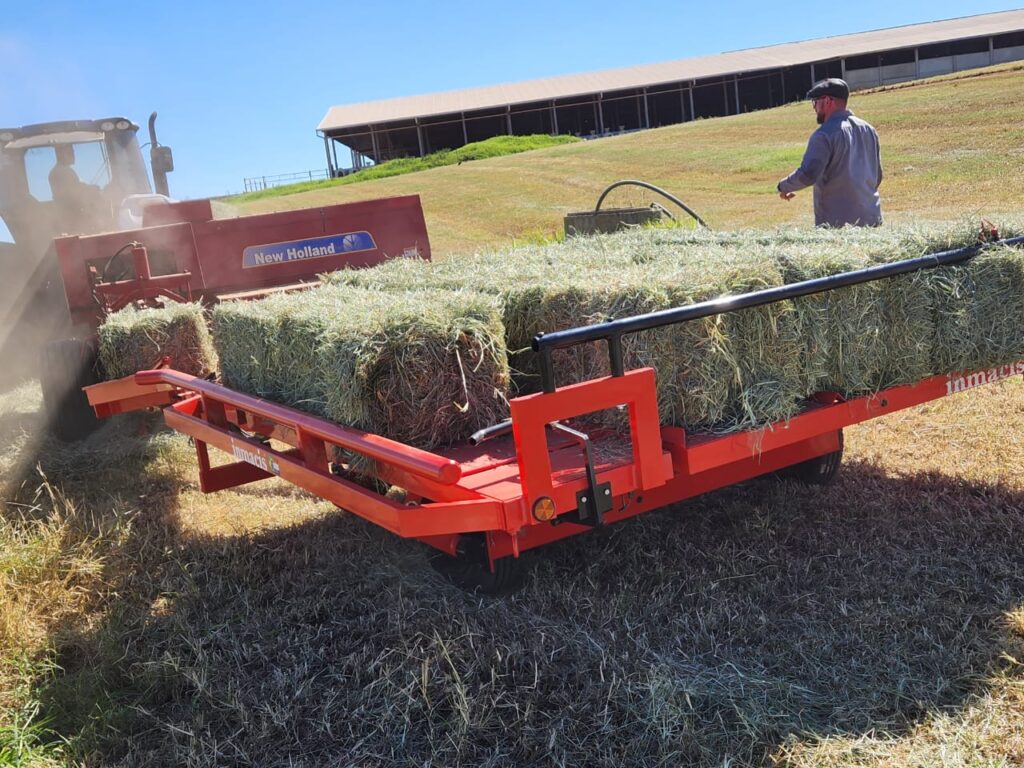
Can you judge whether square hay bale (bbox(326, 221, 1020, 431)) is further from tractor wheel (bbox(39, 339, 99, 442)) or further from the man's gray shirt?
tractor wheel (bbox(39, 339, 99, 442))

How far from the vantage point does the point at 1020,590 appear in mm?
3859

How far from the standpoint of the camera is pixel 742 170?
2534 cm

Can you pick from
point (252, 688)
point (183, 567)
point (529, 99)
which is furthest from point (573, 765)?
point (529, 99)

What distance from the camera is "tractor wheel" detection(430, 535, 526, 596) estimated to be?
3.88 m

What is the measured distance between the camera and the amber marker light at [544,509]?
126 inches

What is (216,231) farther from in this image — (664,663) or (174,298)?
(664,663)

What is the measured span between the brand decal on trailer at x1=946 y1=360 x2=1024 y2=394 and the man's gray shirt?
1996 millimetres

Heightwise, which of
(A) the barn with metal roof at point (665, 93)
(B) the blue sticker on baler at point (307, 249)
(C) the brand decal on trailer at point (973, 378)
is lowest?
(C) the brand decal on trailer at point (973, 378)

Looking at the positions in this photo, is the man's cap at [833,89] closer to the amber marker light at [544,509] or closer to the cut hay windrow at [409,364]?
the cut hay windrow at [409,364]

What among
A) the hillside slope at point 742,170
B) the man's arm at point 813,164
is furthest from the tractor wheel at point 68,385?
the hillside slope at point 742,170

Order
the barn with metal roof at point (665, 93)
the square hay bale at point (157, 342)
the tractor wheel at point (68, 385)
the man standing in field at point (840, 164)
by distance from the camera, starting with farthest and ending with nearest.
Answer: the barn with metal roof at point (665, 93) < the tractor wheel at point (68, 385) < the man standing in field at point (840, 164) < the square hay bale at point (157, 342)

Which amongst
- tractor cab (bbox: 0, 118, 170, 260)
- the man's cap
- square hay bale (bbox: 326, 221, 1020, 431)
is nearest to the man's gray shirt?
the man's cap

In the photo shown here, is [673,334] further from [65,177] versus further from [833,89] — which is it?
[65,177]

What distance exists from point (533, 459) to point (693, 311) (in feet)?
2.61
